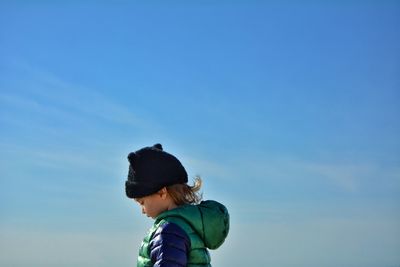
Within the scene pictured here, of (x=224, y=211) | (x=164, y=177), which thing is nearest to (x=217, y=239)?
(x=224, y=211)

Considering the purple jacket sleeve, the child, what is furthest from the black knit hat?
the purple jacket sleeve

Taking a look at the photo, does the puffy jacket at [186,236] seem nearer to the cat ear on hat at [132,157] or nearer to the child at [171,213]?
the child at [171,213]

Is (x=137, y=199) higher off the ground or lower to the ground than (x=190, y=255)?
higher

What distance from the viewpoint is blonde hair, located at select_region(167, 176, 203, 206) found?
934 centimetres

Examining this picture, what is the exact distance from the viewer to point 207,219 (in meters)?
9.02

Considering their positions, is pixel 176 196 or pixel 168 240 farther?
pixel 176 196

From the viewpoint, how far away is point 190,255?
876 centimetres

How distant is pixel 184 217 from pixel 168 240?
1.34 ft

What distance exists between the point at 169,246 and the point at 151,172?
1075 millimetres

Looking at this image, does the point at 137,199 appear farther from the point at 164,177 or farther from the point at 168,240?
the point at 168,240

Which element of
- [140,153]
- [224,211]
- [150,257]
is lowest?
[150,257]

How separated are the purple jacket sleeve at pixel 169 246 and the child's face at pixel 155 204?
0.54 meters

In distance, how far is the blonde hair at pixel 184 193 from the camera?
30.7 ft

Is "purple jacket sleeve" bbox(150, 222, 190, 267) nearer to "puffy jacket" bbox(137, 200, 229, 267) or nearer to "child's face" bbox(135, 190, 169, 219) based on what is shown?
"puffy jacket" bbox(137, 200, 229, 267)
